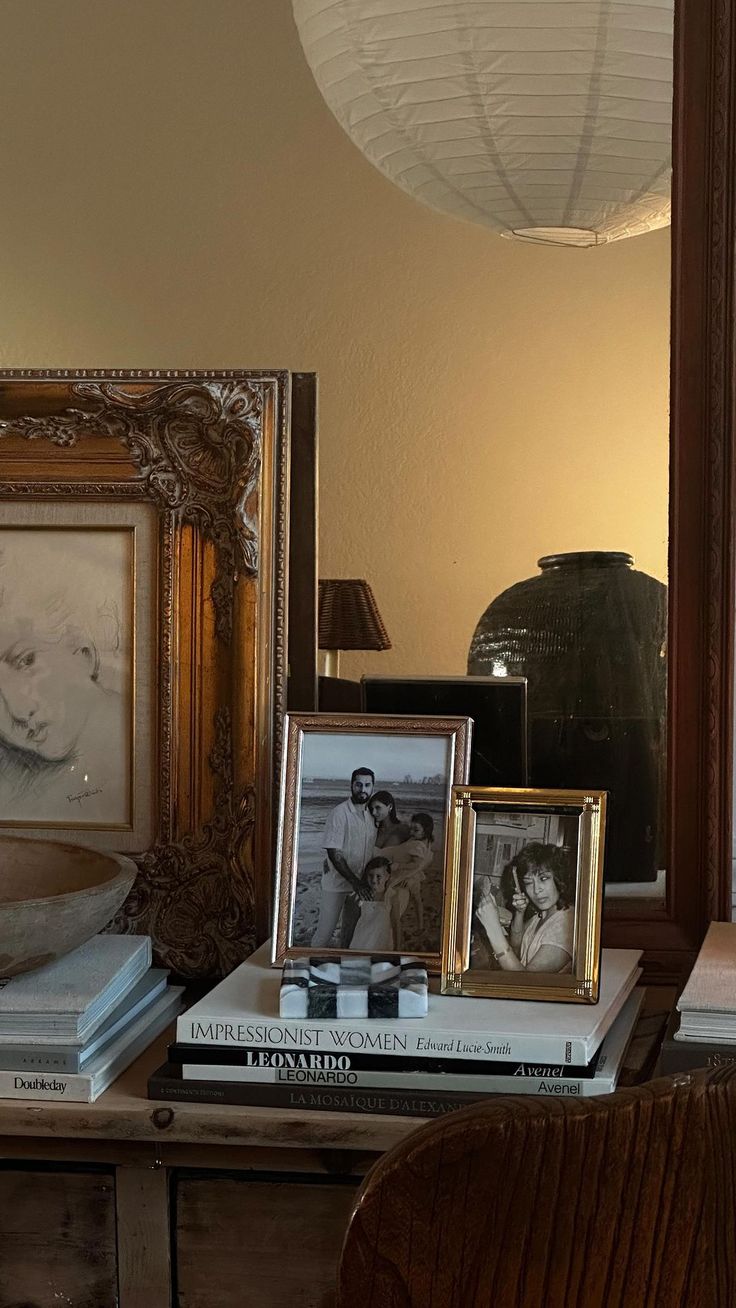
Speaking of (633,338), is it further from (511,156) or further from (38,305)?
(38,305)

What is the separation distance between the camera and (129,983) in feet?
3.27

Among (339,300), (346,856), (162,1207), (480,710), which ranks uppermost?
(339,300)

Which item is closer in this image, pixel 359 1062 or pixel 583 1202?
pixel 583 1202

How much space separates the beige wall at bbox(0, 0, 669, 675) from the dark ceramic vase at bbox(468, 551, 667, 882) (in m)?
0.03

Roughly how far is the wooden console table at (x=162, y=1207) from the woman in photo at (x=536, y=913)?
184 mm

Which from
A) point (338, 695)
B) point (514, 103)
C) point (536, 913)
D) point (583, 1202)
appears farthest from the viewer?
point (338, 695)

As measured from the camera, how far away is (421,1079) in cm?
85

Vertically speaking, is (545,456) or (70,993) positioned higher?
(545,456)

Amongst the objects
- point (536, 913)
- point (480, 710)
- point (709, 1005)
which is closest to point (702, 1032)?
point (709, 1005)

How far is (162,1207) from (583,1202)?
43 cm

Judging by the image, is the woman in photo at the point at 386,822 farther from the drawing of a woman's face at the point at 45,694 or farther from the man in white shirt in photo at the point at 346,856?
the drawing of a woman's face at the point at 45,694

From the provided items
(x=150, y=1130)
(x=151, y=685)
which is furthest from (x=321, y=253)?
(x=150, y=1130)

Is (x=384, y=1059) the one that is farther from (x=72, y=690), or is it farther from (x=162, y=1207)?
(x=72, y=690)

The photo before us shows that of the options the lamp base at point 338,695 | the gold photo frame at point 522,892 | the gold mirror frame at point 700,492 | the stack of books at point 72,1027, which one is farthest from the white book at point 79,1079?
the gold mirror frame at point 700,492
